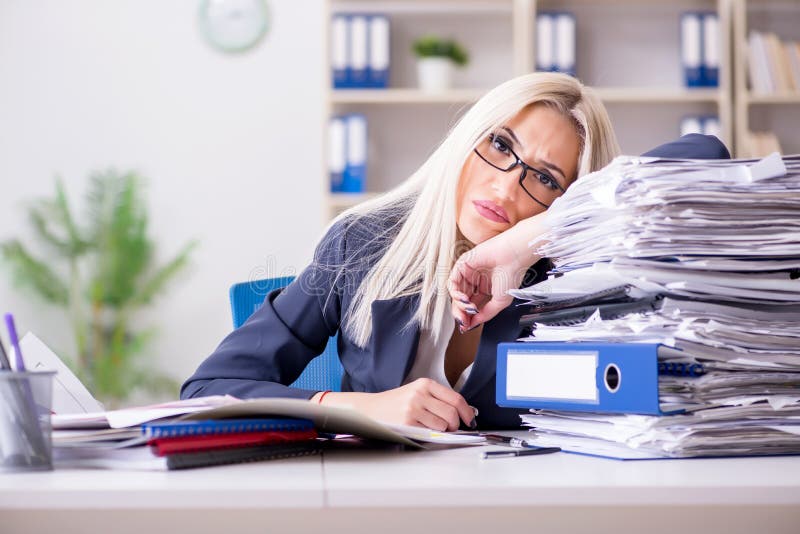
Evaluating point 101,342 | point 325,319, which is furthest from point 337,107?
point 325,319

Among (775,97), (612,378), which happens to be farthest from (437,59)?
(612,378)

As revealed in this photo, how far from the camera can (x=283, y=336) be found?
1524mm

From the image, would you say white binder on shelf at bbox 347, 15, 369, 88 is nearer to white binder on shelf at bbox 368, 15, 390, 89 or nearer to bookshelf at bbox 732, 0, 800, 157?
white binder on shelf at bbox 368, 15, 390, 89

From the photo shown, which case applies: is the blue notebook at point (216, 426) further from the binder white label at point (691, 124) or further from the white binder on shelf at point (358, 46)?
the binder white label at point (691, 124)

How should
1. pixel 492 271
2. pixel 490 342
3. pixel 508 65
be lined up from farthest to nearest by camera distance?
pixel 508 65 → pixel 490 342 → pixel 492 271

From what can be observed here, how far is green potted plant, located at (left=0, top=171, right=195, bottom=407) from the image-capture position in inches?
158

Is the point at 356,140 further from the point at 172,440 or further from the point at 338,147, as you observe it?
the point at 172,440

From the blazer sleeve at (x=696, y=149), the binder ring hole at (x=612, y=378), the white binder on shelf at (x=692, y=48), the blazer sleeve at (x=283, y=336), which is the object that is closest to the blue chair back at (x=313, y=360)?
the blazer sleeve at (x=283, y=336)

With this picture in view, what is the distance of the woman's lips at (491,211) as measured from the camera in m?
1.52

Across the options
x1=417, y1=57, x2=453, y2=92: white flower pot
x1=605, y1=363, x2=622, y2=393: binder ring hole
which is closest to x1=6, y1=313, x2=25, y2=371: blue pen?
x1=605, y1=363, x2=622, y2=393: binder ring hole

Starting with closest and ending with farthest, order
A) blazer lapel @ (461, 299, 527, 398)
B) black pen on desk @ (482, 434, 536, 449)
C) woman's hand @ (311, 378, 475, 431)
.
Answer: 1. black pen on desk @ (482, 434, 536, 449)
2. woman's hand @ (311, 378, 475, 431)
3. blazer lapel @ (461, 299, 527, 398)

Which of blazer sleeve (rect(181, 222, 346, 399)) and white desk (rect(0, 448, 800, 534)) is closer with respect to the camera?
white desk (rect(0, 448, 800, 534))

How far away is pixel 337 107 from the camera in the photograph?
157 inches

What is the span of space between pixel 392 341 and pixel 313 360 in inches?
10.8
